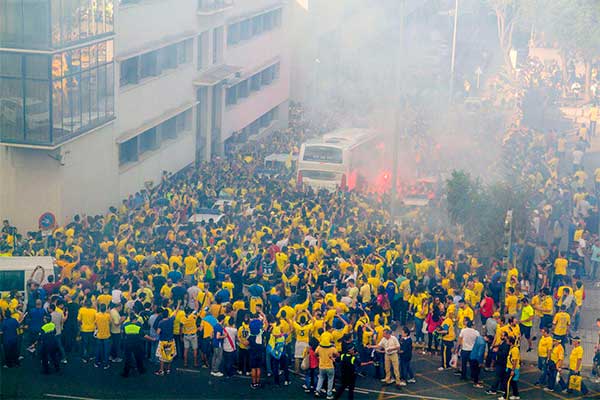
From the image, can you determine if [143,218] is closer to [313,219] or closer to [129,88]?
[313,219]

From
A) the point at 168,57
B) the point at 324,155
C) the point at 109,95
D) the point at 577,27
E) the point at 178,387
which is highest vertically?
the point at 577,27

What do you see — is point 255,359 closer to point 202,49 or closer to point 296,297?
point 296,297

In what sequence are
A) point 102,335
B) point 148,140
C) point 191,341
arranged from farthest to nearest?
point 148,140
point 191,341
point 102,335

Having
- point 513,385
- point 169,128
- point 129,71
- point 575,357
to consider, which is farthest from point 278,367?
point 169,128

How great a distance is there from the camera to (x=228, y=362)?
16.7 m

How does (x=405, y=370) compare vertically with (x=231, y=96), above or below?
below

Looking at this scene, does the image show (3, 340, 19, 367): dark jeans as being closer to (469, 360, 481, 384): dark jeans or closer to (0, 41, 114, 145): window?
(0, 41, 114, 145): window

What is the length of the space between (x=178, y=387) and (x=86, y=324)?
1747 millimetres

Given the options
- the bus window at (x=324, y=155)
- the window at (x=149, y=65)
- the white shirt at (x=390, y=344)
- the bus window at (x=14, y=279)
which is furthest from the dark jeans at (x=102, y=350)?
the bus window at (x=324, y=155)

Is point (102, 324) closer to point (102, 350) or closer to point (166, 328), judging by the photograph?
point (102, 350)

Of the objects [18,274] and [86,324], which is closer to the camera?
[86,324]

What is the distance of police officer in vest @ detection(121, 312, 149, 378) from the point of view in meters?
16.3

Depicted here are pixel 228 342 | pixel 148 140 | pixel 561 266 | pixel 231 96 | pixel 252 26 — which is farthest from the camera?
pixel 252 26

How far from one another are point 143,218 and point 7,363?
6390mm
